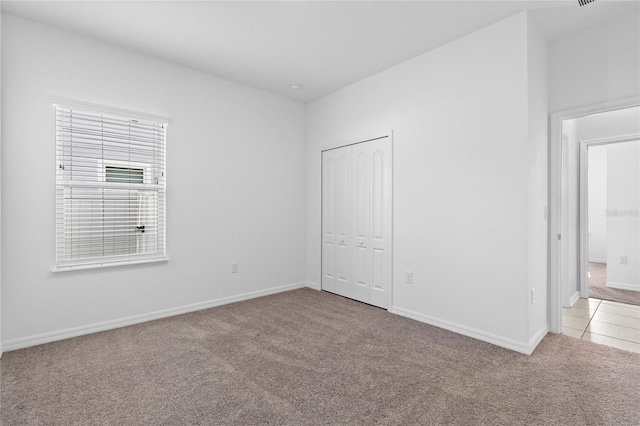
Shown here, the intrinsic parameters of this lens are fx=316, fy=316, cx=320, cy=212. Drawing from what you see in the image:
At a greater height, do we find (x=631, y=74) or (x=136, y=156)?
(x=631, y=74)

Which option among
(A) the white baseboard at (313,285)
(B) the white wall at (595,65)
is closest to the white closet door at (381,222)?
(A) the white baseboard at (313,285)

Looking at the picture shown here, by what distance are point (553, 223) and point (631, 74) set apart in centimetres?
135

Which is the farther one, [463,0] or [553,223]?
[553,223]

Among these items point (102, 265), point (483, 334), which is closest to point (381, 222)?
point (483, 334)

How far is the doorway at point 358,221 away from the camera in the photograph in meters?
3.74

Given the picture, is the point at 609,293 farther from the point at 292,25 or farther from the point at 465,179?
the point at 292,25

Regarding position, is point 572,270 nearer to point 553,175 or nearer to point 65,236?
point 553,175

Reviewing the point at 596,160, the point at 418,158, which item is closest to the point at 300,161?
the point at 418,158

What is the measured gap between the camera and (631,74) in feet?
8.56

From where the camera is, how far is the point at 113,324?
3121mm

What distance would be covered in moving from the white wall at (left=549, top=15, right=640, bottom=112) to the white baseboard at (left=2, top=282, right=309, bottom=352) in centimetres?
400

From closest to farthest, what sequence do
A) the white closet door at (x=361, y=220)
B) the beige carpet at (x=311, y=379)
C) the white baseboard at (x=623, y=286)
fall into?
the beige carpet at (x=311, y=379)
the white closet door at (x=361, y=220)
the white baseboard at (x=623, y=286)

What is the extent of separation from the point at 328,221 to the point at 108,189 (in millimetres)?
2643

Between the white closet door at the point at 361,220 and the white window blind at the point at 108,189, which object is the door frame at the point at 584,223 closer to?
the white closet door at the point at 361,220
